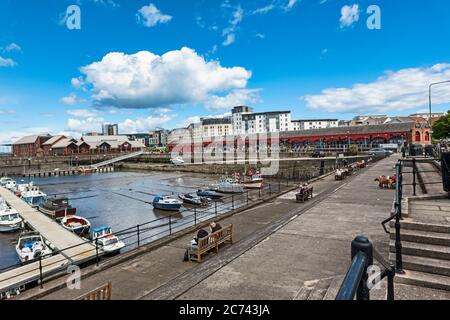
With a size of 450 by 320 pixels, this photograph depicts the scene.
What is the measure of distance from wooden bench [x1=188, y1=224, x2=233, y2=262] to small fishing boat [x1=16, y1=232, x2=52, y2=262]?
11.5 meters

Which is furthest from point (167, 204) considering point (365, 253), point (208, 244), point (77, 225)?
point (365, 253)

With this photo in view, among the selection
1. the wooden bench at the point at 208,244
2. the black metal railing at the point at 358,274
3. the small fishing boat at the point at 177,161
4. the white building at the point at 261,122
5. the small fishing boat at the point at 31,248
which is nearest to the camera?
the black metal railing at the point at 358,274

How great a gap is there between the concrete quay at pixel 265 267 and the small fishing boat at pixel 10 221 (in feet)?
69.3

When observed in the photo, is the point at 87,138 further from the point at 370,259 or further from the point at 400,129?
the point at 370,259

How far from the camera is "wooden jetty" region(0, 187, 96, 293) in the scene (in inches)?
449

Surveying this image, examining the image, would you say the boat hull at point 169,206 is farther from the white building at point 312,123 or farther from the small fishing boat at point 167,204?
the white building at point 312,123

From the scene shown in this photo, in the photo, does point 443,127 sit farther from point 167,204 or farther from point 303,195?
point 167,204

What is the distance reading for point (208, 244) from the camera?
9.66 m

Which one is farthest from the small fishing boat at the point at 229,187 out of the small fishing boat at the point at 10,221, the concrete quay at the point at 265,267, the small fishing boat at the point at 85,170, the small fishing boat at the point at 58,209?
the small fishing boat at the point at 85,170

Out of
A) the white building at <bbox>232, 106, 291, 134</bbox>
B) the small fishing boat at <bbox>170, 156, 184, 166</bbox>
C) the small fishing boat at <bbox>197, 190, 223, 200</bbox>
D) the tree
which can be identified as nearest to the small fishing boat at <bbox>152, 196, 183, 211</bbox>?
the small fishing boat at <bbox>197, 190, 223, 200</bbox>

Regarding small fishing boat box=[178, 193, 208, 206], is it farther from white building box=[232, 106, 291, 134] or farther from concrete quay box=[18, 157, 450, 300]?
white building box=[232, 106, 291, 134]

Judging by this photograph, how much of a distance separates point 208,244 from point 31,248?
14048mm

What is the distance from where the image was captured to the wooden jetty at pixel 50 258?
11414 mm
